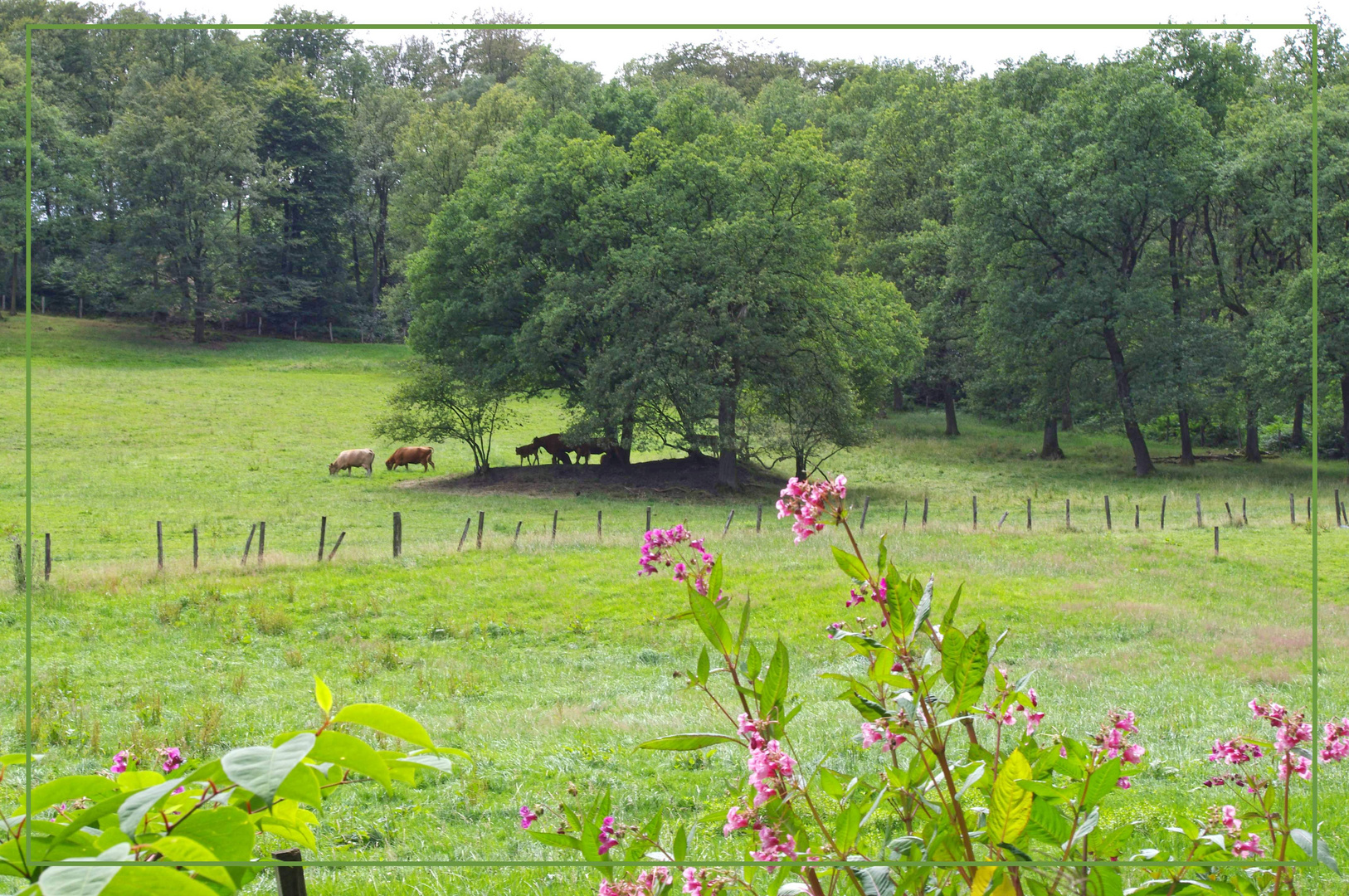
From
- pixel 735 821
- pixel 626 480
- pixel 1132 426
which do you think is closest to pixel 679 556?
pixel 735 821

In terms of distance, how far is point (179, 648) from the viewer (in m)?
5.44

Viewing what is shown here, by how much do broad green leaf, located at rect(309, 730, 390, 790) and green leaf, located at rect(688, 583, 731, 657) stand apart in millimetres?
305

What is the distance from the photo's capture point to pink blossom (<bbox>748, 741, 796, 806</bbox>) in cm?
89

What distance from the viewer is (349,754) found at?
683 mm

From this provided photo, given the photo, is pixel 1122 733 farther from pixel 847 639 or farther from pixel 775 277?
pixel 775 277

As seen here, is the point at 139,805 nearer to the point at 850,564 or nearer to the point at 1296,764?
the point at 850,564

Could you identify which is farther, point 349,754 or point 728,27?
point 728,27

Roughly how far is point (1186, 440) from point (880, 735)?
2.62 m

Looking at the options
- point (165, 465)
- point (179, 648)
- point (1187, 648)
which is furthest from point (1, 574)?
point (1187, 648)

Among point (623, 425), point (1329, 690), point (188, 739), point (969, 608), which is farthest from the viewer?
point (623, 425)

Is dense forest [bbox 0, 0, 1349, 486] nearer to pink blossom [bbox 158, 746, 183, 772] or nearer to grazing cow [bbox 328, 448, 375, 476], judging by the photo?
pink blossom [bbox 158, 746, 183, 772]

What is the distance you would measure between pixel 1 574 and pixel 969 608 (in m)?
9.22

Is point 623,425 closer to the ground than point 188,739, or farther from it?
farther from it

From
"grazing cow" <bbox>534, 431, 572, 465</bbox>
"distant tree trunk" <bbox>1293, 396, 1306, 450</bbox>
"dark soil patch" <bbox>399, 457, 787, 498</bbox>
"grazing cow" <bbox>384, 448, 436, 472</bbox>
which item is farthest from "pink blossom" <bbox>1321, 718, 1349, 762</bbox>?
"grazing cow" <bbox>384, 448, 436, 472</bbox>
